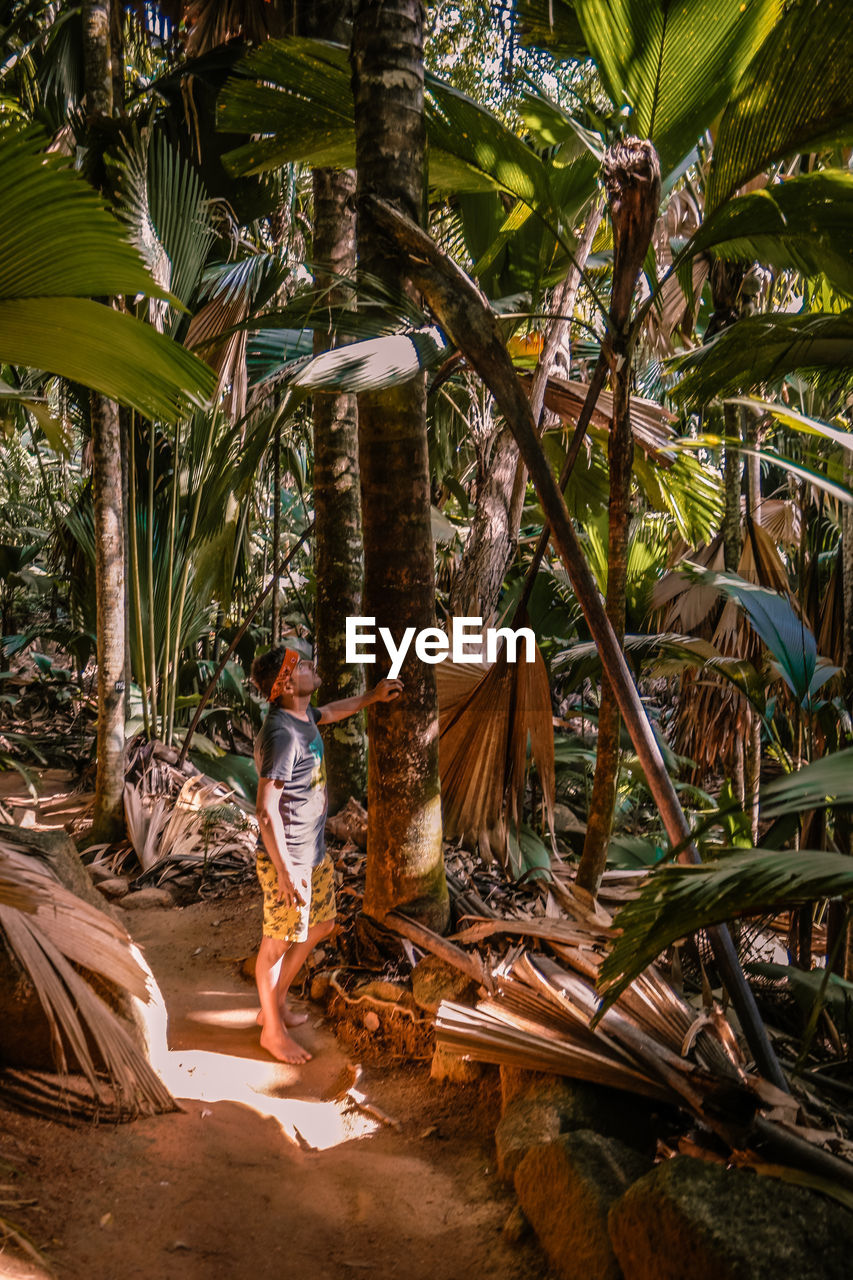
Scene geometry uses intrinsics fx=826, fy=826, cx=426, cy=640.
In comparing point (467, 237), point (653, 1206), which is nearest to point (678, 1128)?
point (653, 1206)

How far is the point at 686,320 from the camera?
14.6 feet

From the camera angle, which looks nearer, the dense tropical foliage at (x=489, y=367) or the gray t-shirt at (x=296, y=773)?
the dense tropical foliage at (x=489, y=367)

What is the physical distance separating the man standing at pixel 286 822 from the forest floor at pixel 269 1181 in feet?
0.88

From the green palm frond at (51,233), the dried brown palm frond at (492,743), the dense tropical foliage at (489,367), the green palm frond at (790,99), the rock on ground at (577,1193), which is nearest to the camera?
the green palm frond at (51,233)

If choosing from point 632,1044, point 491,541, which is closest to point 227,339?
point 491,541

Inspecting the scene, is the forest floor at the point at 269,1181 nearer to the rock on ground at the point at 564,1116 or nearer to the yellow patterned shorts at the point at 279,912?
the rock on ground at the point at 564,1116

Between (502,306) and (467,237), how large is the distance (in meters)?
0.47

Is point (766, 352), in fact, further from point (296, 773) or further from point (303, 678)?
point (296, 773)

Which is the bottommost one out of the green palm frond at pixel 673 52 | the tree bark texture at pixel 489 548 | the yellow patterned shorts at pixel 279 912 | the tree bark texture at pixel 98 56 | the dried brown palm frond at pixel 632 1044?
the dried brown palm frond at pixel 632 1044

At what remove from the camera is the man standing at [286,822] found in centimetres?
293

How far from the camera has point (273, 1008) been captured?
2.99 metres

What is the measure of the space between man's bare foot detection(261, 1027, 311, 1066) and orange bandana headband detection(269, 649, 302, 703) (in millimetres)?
1218

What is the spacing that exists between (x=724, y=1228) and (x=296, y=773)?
1.91 meters

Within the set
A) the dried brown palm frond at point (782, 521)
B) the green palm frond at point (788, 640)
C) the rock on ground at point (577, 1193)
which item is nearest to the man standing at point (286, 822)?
the rock on ground at point (577, 1193)
